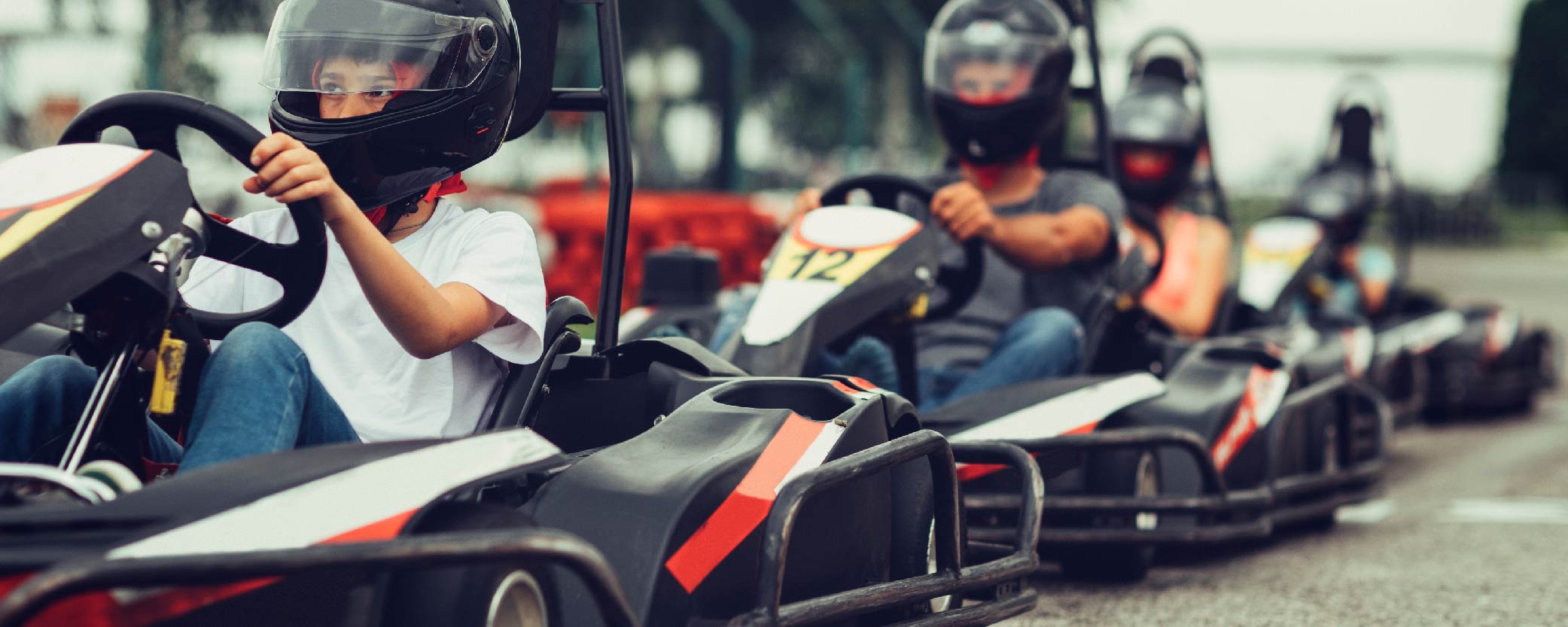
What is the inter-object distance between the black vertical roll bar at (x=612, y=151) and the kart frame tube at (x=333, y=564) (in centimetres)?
88

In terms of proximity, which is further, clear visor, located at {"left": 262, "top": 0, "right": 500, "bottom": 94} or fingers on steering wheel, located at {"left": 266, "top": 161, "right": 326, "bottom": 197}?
clear visor, located at {"left": 262, "top": 0, "right": 500, "bottom": 94}

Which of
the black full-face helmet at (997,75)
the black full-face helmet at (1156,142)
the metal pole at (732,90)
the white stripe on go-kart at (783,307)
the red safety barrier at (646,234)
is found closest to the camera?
the white stripe on go-kart at (783,307)

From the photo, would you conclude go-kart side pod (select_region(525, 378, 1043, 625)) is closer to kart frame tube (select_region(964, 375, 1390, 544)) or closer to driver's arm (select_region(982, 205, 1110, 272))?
kart frame tube (select_region(964, 375, 1390, 544))

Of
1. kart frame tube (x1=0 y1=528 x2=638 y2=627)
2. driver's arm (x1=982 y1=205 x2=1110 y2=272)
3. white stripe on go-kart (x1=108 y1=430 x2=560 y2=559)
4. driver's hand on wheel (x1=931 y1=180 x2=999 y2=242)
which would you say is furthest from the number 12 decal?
kart frame tube (x1=0 y1=528 x2=638 y2=627)

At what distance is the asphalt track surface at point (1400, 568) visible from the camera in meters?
→ 4.03

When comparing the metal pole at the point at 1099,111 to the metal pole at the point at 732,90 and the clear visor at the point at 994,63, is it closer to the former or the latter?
the clear visor at the point at 994,63

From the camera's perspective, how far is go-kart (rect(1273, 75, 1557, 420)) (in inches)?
333

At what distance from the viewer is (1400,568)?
185 inches

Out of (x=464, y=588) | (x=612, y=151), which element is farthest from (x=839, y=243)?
(x=464, y=588)

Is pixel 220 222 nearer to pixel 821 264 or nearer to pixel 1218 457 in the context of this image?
pixel 821 264

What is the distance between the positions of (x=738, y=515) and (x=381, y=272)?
60 centimetres

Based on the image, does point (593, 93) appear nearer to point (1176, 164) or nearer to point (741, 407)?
point (741, 407)

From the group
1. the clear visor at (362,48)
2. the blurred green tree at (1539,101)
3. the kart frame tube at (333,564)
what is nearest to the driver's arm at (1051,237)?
the clear visor at (362,48)

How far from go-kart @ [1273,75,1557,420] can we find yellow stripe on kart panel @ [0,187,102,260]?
6784mm
